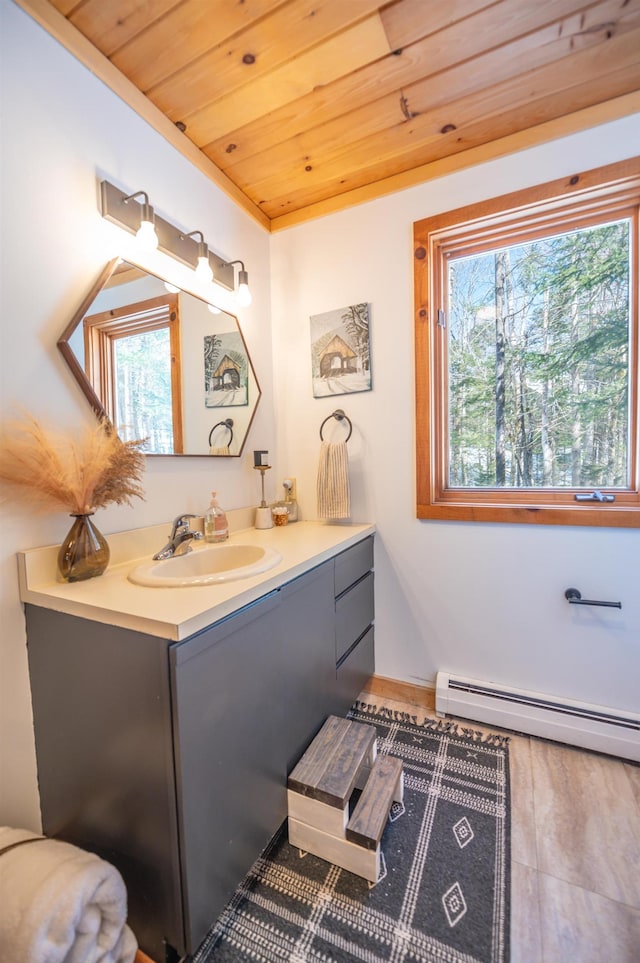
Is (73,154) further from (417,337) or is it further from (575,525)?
(575,525)

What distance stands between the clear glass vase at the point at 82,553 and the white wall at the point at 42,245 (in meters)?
0.09

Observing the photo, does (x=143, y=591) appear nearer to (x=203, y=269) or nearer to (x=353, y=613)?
(x=353, y=613)

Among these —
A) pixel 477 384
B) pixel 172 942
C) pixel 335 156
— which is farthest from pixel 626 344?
pixel 172 942

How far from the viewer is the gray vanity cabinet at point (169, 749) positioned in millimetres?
734

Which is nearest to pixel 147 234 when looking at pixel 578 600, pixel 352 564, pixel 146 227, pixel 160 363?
pixel 146 227

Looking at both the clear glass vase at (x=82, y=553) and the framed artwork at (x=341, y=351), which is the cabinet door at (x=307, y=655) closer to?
the clear glass vase at (x=82, y=553)

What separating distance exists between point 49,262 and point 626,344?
1.92m

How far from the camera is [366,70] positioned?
1.20 meters

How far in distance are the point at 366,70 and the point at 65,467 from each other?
155 cm

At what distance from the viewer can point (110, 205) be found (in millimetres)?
1125

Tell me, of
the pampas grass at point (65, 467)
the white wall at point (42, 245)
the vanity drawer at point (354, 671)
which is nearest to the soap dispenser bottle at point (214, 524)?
the white wall at point (42, 245)

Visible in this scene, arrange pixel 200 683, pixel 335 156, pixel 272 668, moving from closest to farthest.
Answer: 1. pixel 200 683
2. pixel 272 668
3. pixel 335 156

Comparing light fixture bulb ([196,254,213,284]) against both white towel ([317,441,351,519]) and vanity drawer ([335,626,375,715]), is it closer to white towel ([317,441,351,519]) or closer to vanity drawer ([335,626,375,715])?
white towel ([317,441,351,519])

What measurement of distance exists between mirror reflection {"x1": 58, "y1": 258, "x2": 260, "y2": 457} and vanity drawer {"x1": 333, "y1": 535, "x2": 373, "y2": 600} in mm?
672
